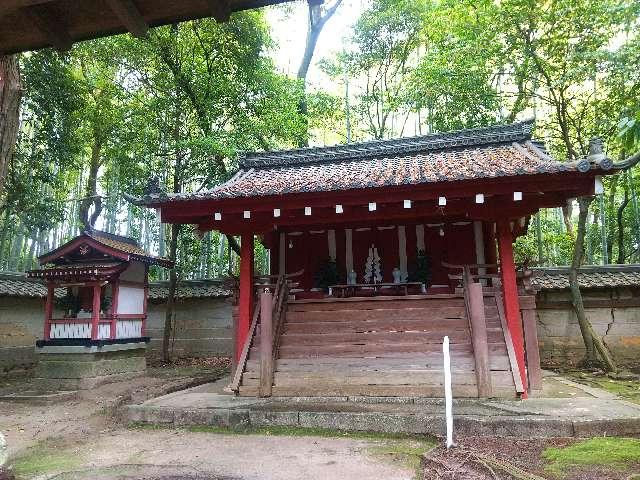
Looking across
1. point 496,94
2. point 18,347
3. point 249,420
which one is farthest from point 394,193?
point 18,347

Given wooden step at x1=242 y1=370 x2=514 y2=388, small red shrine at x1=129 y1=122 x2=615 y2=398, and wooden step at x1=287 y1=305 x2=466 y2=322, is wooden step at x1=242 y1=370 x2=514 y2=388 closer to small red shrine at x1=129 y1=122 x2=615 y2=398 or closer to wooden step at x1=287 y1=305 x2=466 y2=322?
small red shrine at x1=129 y1=122 x2=615 y2=398

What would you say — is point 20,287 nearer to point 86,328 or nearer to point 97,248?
point 86,328

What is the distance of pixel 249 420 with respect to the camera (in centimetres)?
661

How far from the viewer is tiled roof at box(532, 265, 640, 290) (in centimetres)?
1175

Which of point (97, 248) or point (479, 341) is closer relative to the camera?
point (479, 341)

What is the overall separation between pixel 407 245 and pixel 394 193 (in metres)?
3.81

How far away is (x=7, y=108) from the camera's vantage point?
118 inches

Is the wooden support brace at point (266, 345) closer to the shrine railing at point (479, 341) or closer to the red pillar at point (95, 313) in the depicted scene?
the shrine railing at point (479, 341)

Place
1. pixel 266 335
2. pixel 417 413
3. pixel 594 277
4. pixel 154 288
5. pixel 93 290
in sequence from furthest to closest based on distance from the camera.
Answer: pixel 154 288
pixel 594 277
pixel 93 290
pixel 266 335
pixel 417 413

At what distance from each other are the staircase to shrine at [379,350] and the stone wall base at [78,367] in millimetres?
5258

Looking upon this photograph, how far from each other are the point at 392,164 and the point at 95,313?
8.14 m

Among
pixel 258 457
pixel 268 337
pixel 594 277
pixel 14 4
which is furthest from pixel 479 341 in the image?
pixel 594 277

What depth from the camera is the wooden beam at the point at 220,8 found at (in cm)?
265

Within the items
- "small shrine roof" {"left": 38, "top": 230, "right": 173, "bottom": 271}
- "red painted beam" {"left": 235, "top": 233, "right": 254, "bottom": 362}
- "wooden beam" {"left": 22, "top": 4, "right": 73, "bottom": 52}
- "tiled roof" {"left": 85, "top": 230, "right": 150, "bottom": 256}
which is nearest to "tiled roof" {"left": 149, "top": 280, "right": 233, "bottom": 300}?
"tiled roof" {"left": 85, "top": 230, "right": 150, "bottom": 256}
